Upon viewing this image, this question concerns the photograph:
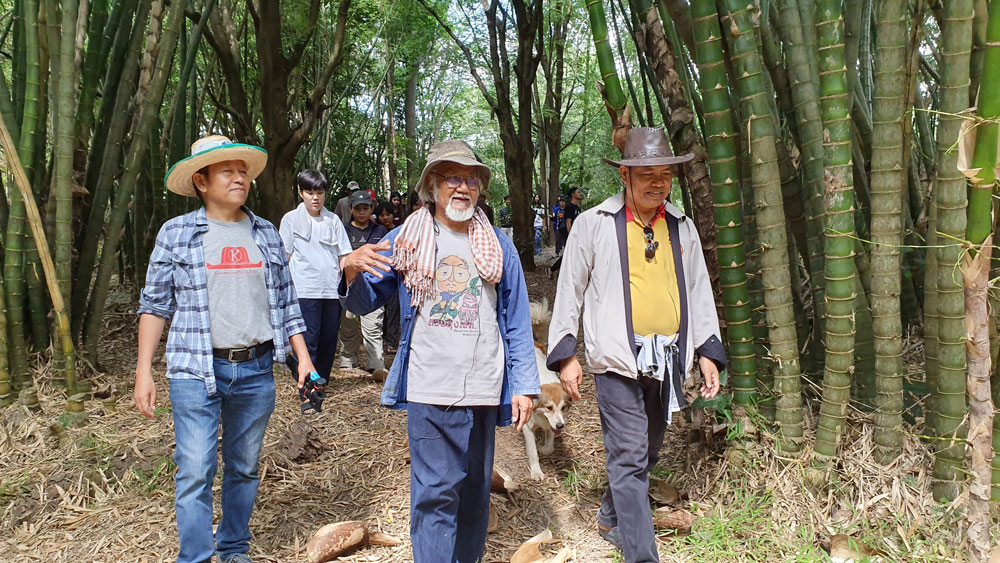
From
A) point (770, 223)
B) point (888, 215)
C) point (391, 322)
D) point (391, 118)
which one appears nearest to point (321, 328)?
point (391, 322)

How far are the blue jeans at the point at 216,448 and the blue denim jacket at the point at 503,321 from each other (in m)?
0.50

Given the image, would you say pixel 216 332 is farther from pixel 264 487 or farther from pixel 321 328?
pixel 321 328

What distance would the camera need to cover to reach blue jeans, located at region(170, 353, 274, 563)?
2178 millimetres

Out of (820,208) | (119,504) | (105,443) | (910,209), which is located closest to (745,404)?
(820,208)

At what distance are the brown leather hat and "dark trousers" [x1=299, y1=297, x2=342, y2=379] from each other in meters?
2.59

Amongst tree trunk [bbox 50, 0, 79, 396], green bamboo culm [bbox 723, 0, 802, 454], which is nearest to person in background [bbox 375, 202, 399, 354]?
tree trunk [bbox 50, 0, 79, 396]

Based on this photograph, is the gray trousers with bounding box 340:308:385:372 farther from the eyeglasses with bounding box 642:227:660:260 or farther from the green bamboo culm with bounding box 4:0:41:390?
the eyeglasses with bounding box 642:227:660:260

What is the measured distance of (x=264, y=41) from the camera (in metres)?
6.19

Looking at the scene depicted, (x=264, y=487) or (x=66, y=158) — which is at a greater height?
(x=66, y=158)

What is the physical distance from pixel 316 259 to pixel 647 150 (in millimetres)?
2650

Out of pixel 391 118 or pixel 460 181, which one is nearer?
pixel 460 181

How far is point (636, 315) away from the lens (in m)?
2.42

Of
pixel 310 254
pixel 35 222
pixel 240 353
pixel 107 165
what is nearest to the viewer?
pixel 240 353

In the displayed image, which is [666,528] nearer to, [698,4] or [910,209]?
[698,4]
